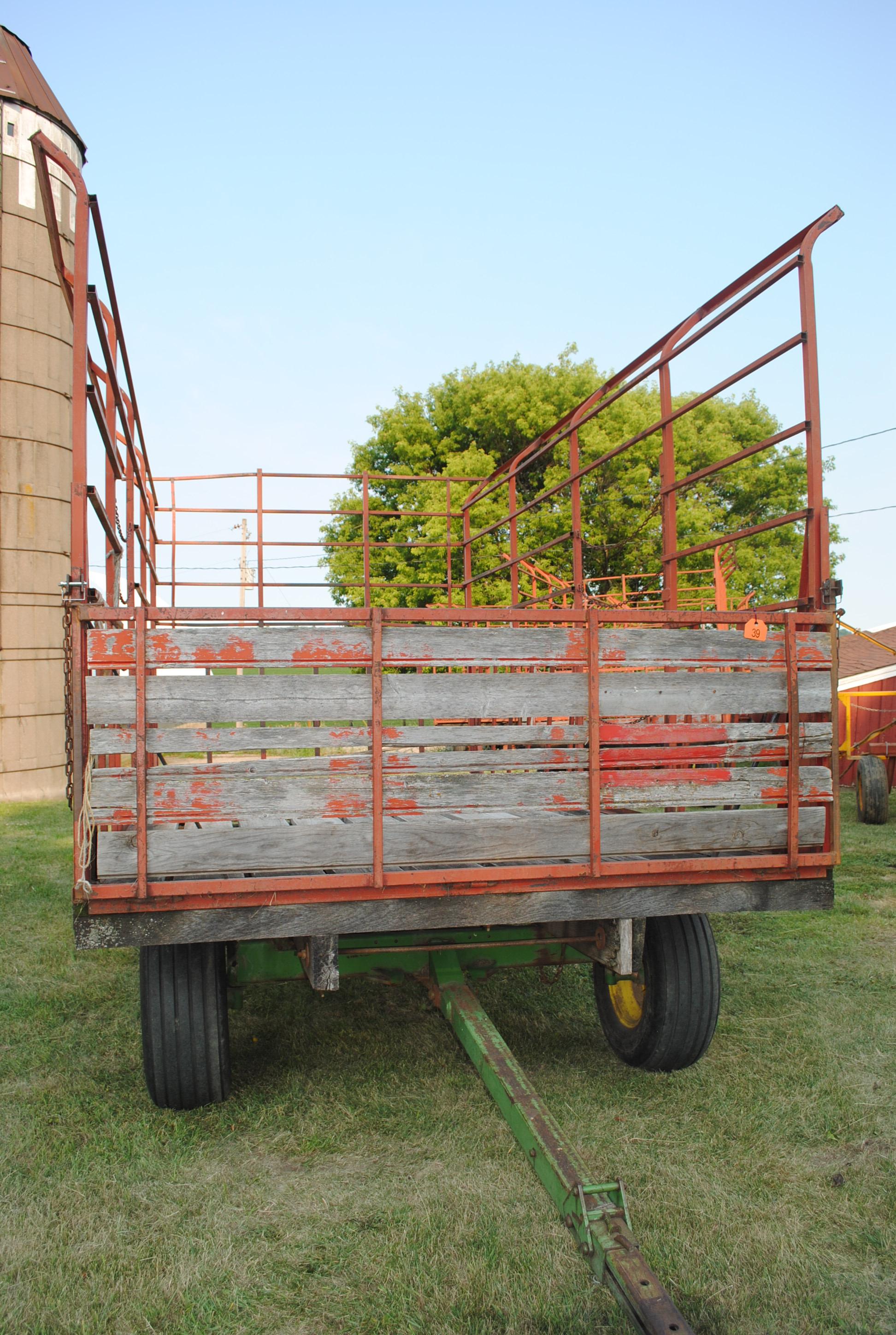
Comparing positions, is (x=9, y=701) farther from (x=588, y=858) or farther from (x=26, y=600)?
(x=588, y=858)

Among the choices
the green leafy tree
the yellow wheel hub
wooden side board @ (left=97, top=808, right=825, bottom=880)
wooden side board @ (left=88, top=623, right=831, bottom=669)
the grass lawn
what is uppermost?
the green leafy tree

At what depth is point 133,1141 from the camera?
3561mm

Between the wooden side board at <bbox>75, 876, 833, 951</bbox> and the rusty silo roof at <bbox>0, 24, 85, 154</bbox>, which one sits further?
the rusty silo roof at <bbox>0, 24, 85, 154</bbox>

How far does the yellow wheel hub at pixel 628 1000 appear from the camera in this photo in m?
4.36

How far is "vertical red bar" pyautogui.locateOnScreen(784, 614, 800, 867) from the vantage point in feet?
11.7

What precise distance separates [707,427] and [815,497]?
2176 cm

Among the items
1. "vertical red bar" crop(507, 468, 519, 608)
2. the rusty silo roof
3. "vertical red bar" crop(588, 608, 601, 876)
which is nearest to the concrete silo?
the rusty silo roof

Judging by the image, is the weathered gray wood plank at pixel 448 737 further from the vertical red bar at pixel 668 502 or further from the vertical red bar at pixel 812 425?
the vertical red bar at pixel 668 502

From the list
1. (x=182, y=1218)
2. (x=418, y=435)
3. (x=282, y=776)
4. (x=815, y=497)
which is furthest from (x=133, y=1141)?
(x=418, y=435)

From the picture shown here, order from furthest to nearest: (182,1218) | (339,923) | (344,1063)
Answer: (344,1063) → (339,923) → (182,1218)

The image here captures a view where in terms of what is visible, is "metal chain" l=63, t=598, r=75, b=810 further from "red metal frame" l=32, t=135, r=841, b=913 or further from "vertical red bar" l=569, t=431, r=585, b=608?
"vertical red bar" l=569, t=431, r=585, b=608

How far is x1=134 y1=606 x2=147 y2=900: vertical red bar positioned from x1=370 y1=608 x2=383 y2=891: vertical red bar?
2.41ft

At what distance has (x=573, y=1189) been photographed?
2.55 meters

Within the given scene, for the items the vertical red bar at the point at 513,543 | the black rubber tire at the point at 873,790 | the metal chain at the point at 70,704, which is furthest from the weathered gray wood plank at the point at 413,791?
the black rubber tire at the point at 873,790
